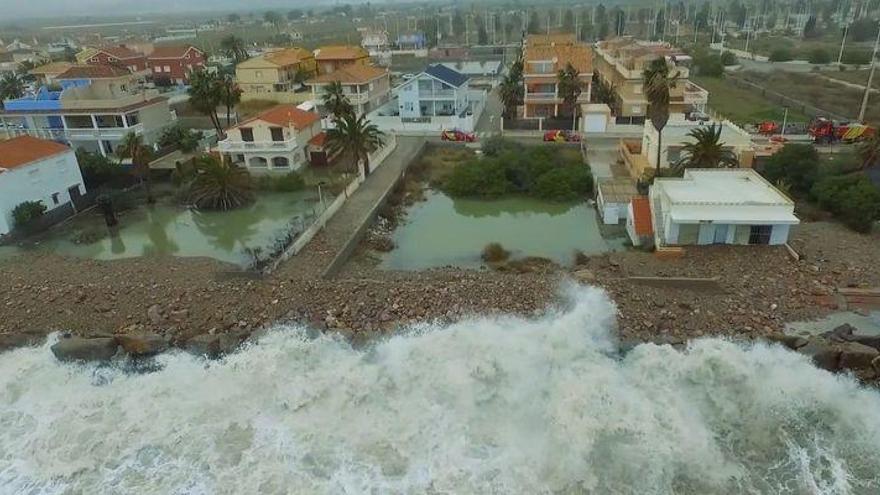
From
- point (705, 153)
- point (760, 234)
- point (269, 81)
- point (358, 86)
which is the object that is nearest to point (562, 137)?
point (705, 153)

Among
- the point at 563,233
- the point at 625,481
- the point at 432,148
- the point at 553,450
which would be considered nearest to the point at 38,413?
the point at 553,450

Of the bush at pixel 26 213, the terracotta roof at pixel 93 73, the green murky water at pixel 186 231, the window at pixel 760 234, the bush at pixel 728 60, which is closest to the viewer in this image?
the window at pixel 760 234

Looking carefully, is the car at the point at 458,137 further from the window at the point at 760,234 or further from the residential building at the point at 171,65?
the residential building at the point at 171,65

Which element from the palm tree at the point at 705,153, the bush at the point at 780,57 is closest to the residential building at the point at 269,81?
the palm tree at the point at 705,153

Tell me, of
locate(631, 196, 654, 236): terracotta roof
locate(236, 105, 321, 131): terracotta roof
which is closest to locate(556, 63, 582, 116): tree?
locate(236, 105, 321, 131): terracotta roof

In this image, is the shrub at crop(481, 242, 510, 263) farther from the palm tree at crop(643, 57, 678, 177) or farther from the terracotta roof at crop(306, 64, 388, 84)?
the terracotta roof at crop(306, 64, 388, 84)

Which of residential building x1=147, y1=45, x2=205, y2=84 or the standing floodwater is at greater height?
residential building x1=147, y1=45, x2=205, y2=84

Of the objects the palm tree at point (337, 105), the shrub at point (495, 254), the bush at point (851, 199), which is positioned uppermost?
the palm tree at point (337, 105)
